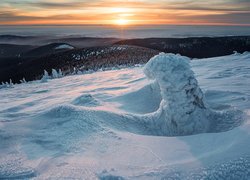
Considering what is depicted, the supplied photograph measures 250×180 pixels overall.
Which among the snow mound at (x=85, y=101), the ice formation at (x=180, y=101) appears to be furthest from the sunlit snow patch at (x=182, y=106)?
the snow mound at (x=85, y=101)

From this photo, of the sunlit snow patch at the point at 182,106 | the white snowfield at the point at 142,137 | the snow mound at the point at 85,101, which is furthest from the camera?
the snow mound at the point at 85,101

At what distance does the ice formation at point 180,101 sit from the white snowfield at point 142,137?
18 mm

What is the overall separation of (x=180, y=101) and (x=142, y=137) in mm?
1522

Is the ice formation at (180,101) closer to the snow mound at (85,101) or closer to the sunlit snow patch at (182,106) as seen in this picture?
the sunlit snow patch at (182,106)

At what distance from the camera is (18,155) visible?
13.8 feet

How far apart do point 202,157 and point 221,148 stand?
1.08ft

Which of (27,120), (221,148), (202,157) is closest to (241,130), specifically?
(221,148)

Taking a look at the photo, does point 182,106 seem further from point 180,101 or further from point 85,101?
point 85,101

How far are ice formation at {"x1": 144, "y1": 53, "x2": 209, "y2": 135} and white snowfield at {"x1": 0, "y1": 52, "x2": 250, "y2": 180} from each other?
18mm

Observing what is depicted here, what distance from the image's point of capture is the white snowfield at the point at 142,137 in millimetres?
3545

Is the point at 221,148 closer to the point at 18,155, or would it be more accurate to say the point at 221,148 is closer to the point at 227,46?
the point at 18,155

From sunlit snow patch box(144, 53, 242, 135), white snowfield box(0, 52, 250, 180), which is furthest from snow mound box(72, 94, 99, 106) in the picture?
sunlit snow patch box(144, 53, 242, 135)

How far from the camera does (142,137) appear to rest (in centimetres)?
458

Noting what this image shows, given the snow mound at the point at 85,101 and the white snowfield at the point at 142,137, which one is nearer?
the white snowfield at the point at 142,137
